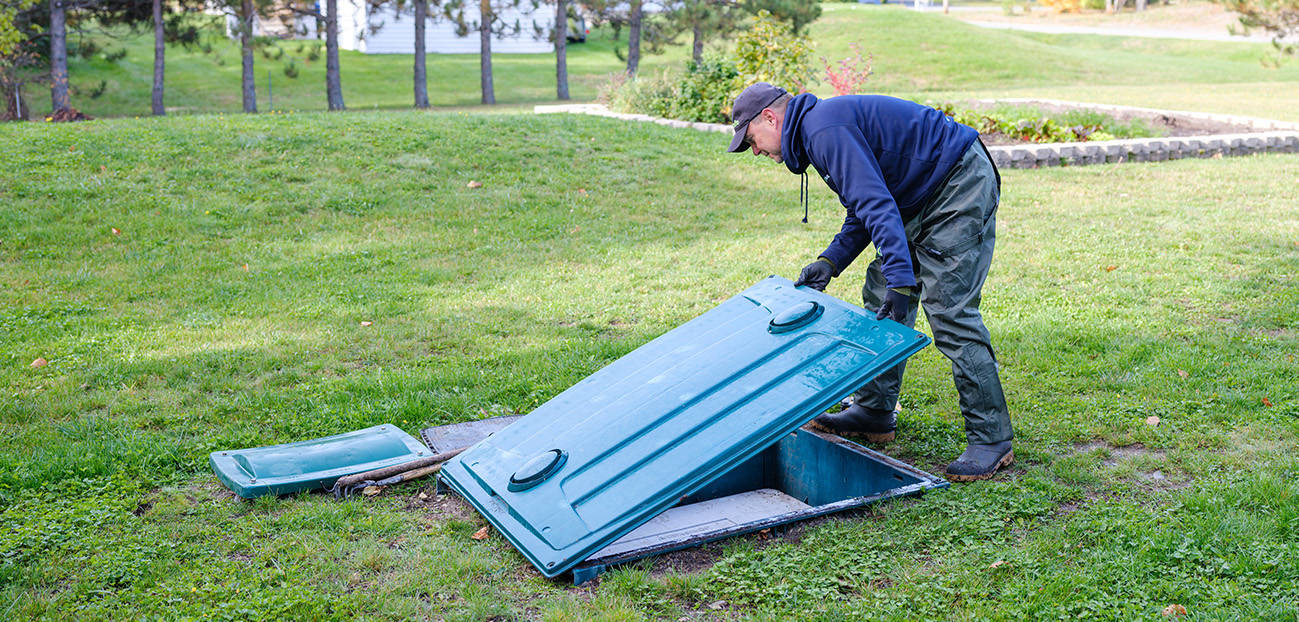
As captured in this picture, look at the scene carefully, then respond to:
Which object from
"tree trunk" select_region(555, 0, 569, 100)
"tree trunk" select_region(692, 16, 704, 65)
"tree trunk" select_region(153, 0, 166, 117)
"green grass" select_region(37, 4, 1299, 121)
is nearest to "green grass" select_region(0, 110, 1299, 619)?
"tree trunk" select_region(153, 0, 166, 117)

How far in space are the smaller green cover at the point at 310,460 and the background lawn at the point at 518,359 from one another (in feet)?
0.30

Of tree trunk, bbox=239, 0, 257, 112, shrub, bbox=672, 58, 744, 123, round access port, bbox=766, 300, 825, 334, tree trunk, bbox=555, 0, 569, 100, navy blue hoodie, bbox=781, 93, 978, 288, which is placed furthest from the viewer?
tree trunk, bbox=555, 0, 569, 100

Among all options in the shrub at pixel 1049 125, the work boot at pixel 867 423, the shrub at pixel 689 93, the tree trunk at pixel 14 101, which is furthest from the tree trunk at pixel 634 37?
the work boot at pixel 867 423

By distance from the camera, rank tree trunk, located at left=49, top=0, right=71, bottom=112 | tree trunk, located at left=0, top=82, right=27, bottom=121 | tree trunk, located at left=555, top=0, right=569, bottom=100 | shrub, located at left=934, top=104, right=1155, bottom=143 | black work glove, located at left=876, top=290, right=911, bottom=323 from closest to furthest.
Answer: black work glove, located at left=876, top=290, right=911, bottom=323 < shrub, located at left=934, top=104, right=1155, bottom=143 < tree trunk, located at left=0, top=82, right=27, bottom=121 < tree trunk, located at left=49, top=0, right=71, bottom=112 < tree trunk, located at left=555, top=0, right=569, bottom=100

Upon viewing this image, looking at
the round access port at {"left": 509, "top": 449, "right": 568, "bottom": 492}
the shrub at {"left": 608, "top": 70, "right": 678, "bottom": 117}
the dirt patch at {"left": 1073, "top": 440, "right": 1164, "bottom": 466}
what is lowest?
the dirt patch at {"left": 1073, "top": 440, "right": 1164, "bottom": 466}

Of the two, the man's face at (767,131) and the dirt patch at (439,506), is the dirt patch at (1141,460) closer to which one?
the man's face at (767,131)

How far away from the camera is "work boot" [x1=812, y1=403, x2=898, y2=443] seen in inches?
173

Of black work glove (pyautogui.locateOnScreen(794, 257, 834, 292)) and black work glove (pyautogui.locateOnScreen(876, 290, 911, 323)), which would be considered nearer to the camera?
black work glove (pyautogui.locateOnScreen(876, 290, 911, 323))

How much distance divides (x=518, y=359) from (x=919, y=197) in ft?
8.29

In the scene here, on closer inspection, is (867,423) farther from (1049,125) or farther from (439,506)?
(1049,125)

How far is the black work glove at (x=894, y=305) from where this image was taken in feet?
11.9

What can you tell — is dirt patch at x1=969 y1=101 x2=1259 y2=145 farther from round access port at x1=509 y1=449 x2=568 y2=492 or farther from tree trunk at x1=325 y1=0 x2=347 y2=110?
tree trunk at x1=325 y1=0 x2=347 y2=110

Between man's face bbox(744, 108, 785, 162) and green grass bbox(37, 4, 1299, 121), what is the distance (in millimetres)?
17731

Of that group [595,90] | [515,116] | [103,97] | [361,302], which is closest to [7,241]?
[361,302]
